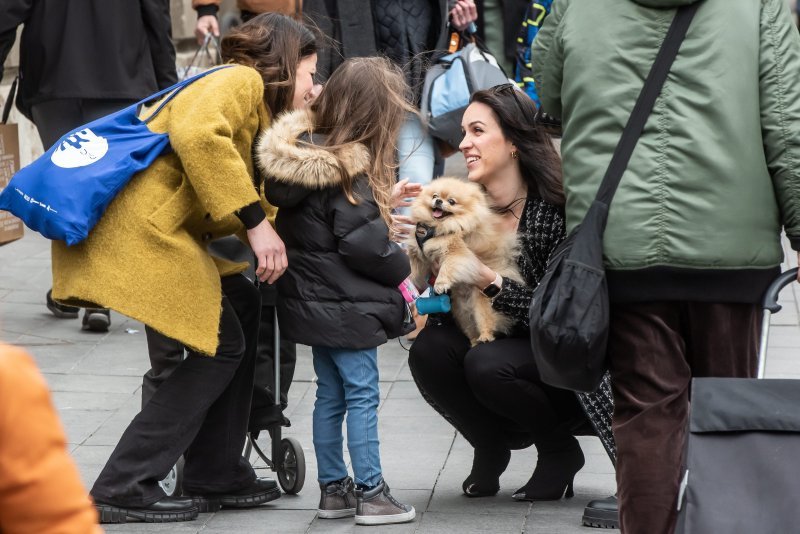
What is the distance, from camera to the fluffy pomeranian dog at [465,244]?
15.4 feet

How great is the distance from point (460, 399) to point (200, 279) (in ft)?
3.25

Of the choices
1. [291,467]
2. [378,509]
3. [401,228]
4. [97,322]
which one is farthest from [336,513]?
[97,322]

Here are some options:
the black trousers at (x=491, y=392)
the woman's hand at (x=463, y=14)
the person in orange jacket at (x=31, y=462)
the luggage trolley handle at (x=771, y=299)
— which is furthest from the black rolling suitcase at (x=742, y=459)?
the woman's hand at (x=463, y=14)

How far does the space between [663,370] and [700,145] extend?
1.82 ft

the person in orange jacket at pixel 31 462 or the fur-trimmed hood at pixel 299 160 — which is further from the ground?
the person in orange jacket at pixel 31 462

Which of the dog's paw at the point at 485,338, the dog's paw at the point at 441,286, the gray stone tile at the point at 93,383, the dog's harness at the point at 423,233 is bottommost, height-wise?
the gray stone tile at the point at 93,383

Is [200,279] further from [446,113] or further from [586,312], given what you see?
[446,113]

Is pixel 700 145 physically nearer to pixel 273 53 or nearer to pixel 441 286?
pixel 441 286

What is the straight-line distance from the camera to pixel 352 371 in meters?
4.53

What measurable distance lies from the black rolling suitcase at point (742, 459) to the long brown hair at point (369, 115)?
177cm

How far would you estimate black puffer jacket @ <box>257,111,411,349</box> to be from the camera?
14.4 feet

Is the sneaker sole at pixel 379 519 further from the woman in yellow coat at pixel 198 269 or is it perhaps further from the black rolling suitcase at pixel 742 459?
the black rolling suitcase at pixel 742 459

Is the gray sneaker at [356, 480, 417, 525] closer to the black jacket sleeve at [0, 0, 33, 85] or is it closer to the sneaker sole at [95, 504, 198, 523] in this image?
the sneaker sole at [95, 504, 198, 523]

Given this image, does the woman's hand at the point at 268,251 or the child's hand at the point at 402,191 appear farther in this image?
the child's hand at the point at 402,191
